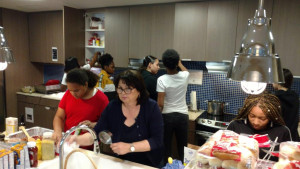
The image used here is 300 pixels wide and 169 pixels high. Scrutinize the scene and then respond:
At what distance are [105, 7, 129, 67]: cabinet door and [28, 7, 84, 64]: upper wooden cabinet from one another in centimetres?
61

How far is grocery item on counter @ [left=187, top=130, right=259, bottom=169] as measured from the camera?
2.55ft

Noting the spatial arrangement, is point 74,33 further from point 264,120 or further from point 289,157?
point 289,157

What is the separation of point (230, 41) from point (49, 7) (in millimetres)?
2941

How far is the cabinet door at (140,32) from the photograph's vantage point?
10.1ft

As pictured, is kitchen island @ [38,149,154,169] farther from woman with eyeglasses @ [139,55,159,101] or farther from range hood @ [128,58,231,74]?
range hood @ [128,58,231,74]

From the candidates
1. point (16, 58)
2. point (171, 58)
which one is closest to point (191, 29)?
point (171, 58)

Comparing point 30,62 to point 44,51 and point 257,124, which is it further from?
point 257,124

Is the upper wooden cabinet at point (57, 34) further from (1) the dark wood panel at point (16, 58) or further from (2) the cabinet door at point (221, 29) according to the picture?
(2) the cabinet door at point (221, 29)

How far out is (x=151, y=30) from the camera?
3.07 meters

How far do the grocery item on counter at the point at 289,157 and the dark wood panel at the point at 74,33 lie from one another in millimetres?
3403

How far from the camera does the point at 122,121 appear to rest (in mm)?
1413

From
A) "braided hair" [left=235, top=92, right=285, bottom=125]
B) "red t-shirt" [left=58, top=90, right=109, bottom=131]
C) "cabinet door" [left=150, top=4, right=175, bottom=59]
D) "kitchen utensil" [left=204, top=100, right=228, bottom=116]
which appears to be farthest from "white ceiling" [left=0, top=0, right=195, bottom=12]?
"braided hair" [left=235, top=92, right=285, bottom=125]

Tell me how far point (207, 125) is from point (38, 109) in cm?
284

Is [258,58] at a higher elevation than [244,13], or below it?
A: below
